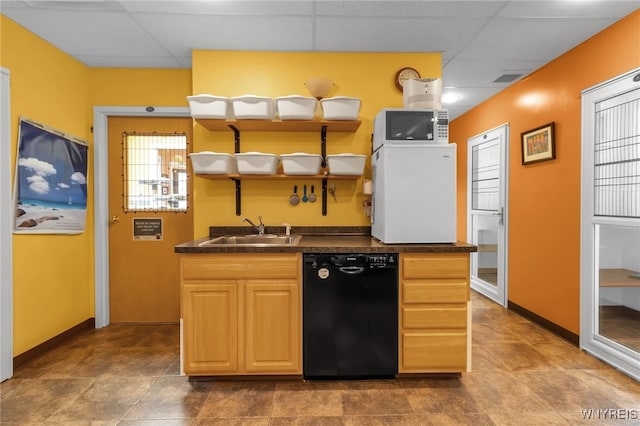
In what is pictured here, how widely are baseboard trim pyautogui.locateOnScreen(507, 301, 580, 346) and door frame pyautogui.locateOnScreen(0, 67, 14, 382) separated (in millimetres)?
4358

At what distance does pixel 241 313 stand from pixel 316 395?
2.30 feet

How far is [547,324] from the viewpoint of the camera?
3.36 m

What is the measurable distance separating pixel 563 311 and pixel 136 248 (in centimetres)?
407

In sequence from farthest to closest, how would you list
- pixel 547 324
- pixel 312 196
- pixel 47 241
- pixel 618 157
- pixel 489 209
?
pixel 489 209
pixel 547 324
pixel 312 196
pixel 47 241
pixel 618 157

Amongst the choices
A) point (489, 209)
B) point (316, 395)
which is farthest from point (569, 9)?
point (316, 395)

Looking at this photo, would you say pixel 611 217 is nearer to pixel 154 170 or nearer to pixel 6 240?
pixel 154 170

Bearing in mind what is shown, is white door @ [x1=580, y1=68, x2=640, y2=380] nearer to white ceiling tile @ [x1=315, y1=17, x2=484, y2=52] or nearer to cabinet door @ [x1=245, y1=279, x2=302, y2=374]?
white ceiling tile @ [x1=315, y1=17, x2=484, y2=52]

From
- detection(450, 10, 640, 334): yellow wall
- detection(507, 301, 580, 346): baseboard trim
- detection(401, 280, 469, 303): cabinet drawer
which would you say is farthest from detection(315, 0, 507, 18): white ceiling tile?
detection(507, 301, 580, 346): baseboard trim

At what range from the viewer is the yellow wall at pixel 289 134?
3.02 metres

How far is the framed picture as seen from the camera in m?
3.26

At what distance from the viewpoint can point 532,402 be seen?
2125 millimetres

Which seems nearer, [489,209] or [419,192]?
[419,192]

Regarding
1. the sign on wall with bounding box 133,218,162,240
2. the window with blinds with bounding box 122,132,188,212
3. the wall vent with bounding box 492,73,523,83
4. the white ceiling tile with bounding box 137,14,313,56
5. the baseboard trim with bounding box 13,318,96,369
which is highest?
the wall vent with bounding box 492,73,523,83

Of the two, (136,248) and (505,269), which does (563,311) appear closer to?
(505,269)
